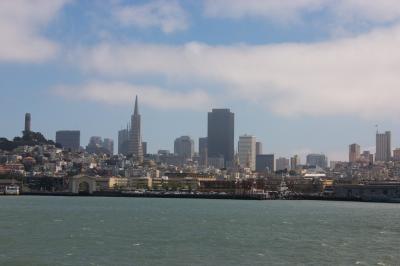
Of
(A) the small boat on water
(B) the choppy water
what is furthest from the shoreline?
(B) the choppy water

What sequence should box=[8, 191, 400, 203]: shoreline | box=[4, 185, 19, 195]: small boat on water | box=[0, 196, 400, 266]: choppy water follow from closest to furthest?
box=[0, 196, 400, 266]: choppy water
box=[8, 191, 400, 203]: shoreline
box=[4, 185, 19, 195]: small boat on water

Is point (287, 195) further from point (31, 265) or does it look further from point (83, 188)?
point (31, 265)

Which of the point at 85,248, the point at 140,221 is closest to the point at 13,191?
the point at 140,221

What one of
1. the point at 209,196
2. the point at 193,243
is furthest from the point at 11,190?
the point at 193,243

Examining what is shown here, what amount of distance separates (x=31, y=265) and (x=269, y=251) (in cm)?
1378

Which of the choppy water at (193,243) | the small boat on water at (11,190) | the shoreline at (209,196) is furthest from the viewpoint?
the small boat on water at (11,190)

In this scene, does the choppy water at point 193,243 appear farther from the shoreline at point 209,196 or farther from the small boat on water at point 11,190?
the small boat on water at point 11,190

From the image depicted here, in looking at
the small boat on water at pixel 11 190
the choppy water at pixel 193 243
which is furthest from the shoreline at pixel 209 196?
the choppy water at pixel 193 243

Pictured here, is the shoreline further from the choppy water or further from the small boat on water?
the choppy water

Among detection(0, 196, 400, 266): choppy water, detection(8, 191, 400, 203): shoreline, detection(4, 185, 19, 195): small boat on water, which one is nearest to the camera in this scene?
detection(0, 196, 400, 266): choppy water

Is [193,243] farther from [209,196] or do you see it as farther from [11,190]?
[11,190]

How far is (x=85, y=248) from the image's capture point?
44.2 meters

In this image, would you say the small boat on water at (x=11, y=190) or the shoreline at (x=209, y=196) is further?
the small boat on water at (x=11, y=190)

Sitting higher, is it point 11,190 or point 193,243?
point 11,190
